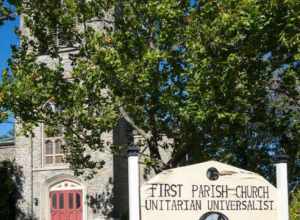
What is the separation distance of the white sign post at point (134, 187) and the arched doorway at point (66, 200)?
77.0 feet

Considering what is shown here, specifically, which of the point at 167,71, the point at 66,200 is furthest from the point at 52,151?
the point at 167,71

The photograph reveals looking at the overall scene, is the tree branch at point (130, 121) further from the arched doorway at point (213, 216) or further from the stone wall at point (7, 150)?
the stone wall at point (7, 150)

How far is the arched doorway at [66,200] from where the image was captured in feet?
105

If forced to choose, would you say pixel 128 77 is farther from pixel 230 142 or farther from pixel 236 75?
pixel 230 142

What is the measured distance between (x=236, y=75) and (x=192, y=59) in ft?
3.97

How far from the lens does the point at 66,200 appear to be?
32469mm

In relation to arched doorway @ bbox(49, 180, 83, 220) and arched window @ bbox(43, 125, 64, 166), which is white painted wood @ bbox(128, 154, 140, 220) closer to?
arched doorway @ bbox(49, 180, 83, 220)

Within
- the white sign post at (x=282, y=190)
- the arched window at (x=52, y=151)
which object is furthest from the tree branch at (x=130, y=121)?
the arched window at (x=52, y=151)

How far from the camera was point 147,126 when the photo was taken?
66.8ft

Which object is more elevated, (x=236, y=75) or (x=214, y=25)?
(x=214, y=25)

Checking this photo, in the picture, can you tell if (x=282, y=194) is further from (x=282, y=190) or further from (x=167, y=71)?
(x=167, y=71)

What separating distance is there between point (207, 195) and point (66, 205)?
79.5 ft

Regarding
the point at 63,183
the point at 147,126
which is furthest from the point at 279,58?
the point at 63,183

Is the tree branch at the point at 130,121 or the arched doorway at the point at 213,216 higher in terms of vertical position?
the tree branch at the point at 130,121
